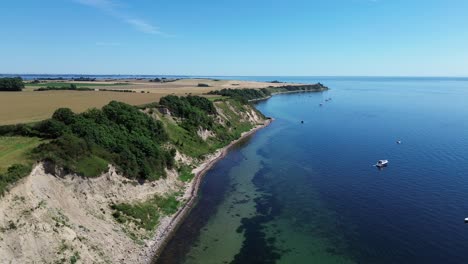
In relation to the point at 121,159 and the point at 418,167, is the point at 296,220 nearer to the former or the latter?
the point at 121,159

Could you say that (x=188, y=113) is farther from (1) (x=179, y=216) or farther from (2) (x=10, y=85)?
(2) (x=10, y=85)

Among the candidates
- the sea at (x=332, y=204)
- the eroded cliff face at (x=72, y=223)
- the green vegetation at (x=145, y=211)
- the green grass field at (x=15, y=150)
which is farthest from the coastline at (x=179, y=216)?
the green grass field at (x=15, y=150)

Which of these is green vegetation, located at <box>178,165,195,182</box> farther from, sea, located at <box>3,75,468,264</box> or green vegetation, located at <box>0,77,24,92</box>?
green vegetation, located at <box>0,77,24,92</box>

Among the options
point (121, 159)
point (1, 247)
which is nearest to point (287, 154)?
point (121, 159)

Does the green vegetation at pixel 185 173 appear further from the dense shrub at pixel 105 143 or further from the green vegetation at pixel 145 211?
the green vegetation at pixel 145 211

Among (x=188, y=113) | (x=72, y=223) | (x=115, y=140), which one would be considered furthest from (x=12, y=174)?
(x=188, y=113)

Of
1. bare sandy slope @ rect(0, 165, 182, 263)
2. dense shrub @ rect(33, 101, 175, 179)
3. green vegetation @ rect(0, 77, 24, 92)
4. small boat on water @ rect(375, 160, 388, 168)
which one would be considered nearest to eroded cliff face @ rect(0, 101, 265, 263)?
bare sandy slope @ rect(0, 165, 182, 263)

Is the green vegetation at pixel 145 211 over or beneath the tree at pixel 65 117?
beneath
